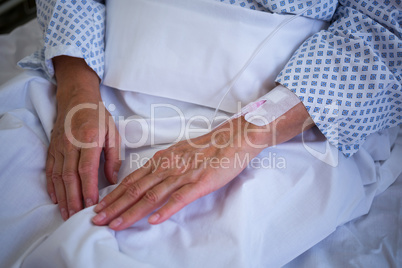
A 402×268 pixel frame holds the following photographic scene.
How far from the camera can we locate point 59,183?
834mm

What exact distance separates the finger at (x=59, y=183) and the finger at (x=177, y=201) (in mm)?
227

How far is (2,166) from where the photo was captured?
809 mm

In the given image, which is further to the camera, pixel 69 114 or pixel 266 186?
pixel 69 114

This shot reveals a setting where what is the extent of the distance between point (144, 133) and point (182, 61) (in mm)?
220

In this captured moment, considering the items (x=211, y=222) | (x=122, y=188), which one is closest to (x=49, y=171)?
(x=122, y=188)

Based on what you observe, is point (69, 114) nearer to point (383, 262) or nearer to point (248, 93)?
point (248, 93)

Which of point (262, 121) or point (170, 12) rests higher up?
point (170, 12)

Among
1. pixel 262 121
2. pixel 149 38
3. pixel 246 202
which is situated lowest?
pixel 246 202

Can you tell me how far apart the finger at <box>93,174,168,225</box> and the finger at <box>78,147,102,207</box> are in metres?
0.07

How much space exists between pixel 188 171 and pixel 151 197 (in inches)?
4.2

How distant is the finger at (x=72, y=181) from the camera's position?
0.79 m

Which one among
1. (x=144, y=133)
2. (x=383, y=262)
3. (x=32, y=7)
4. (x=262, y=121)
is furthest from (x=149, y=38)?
(x=32, y=7)

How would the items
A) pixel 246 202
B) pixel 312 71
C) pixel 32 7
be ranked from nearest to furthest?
pixel 246 202 < pixel 312 71 < pixel 32 7

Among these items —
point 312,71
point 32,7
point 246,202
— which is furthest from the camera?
point 32,7
